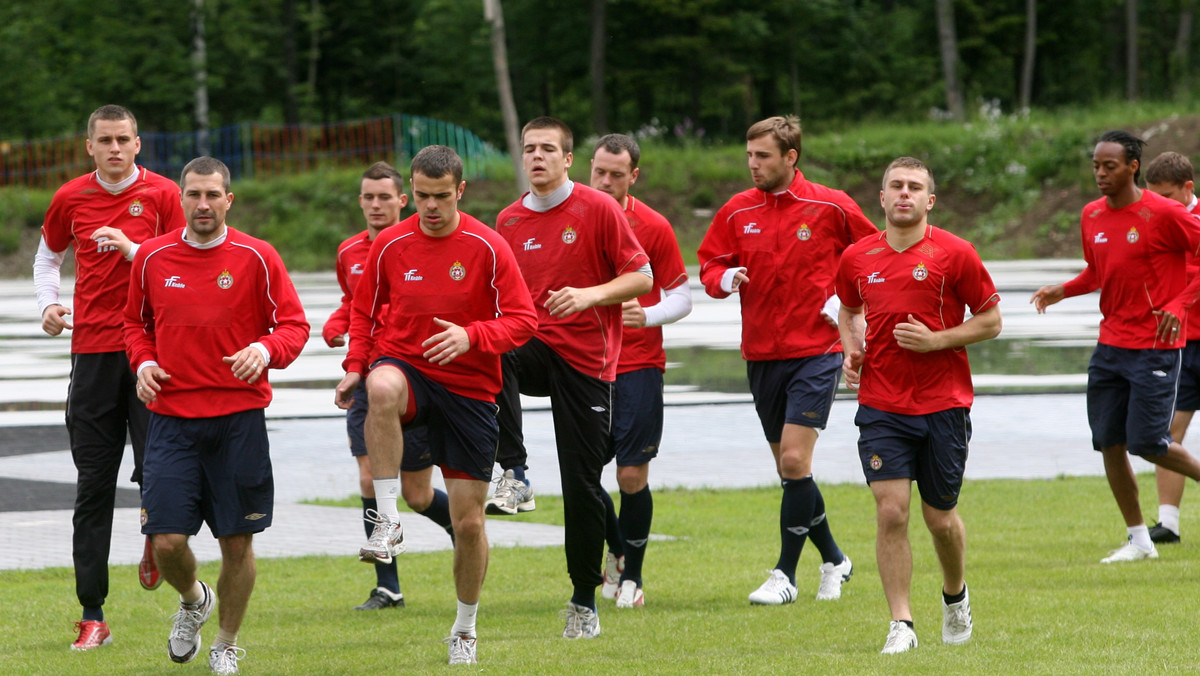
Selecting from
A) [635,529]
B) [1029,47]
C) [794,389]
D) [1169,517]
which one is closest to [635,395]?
[635,529]

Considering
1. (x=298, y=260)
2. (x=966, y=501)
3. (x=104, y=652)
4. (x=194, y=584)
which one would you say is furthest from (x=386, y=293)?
(x=298, y=260)

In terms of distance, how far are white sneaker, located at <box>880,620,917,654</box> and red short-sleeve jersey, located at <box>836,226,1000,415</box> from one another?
0.92 metres

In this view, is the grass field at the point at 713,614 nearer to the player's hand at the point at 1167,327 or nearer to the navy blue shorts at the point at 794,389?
the navy blue shorts at the point at 794,389

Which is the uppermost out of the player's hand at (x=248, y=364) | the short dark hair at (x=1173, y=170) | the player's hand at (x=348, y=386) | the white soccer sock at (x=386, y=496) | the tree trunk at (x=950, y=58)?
the tree trunk at (x=950, y=58)

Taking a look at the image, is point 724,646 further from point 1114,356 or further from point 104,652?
point 1114,356

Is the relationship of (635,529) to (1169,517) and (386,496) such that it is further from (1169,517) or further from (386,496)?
(1169,517)

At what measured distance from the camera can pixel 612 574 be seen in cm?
829

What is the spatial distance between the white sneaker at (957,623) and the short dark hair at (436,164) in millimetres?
2809

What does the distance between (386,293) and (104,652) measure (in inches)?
85.7

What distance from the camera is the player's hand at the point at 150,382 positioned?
5914mm

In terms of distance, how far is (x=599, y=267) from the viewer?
685 centimetres

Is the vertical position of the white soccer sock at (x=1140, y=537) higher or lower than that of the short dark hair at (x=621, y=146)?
lower

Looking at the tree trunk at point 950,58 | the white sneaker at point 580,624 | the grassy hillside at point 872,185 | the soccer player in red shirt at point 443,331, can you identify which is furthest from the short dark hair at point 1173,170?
the tree trunk at point 950,58

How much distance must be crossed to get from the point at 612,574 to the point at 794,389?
151 centimetres
